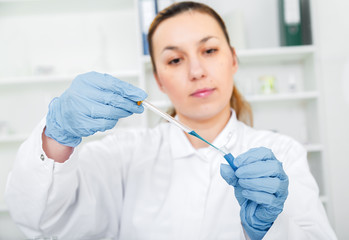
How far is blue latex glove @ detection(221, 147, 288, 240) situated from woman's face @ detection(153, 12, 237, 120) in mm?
299

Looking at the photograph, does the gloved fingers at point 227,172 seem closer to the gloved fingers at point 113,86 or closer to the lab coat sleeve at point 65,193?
the gloved fingers at point 113,86

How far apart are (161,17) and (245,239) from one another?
827 mm

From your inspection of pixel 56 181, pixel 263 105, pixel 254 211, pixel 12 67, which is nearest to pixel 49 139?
pixel 56 181

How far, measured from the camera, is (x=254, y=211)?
79 centimetres

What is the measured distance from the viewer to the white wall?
1.65 metres

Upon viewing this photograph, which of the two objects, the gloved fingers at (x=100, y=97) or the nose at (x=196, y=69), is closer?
the gloved fingers at (x=100, y=97)

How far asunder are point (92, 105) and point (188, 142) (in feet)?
1.52

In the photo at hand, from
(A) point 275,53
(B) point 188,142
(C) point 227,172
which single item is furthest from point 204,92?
(A) point 275,53

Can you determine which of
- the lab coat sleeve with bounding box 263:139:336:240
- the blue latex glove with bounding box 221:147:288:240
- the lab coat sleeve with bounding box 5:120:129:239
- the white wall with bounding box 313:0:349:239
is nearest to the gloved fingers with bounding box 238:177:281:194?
the blue latex glove with bounding box 221:147:288:240

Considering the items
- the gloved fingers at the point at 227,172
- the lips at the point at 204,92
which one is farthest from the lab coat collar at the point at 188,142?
the gloved fingers at the point at 227,172

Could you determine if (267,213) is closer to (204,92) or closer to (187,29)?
(204,92)

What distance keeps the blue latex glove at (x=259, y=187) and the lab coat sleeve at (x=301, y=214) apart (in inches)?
1.9

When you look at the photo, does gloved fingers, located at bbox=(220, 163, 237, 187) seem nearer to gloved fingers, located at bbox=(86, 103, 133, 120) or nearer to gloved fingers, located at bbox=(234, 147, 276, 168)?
gloved fingers, located at bbox=(234, 147, 276, 168)

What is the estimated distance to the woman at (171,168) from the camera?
0.80 meters
